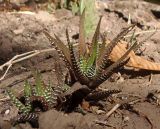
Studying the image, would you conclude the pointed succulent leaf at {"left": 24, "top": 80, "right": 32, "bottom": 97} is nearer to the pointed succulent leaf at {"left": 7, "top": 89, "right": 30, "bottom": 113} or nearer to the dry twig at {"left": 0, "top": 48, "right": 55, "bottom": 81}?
the pointed succulent leaf at {"left": 7, "top": 89, "right": 30, "bottom": 113}

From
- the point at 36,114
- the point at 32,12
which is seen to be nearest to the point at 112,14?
the point at 32,12

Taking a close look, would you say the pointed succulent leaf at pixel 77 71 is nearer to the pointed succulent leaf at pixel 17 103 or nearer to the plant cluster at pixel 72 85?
the plant cluster at pixel 72 85

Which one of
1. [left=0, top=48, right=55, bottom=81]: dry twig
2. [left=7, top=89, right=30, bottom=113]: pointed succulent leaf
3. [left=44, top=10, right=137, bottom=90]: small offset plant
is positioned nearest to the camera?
[left=7, top=89, right=30, bottom=113]: pointed succulent leaf

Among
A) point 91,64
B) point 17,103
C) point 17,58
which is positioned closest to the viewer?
point 17,103

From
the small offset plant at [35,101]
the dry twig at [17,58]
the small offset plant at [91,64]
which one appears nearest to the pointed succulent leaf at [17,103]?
the small offset plant at [35,101]

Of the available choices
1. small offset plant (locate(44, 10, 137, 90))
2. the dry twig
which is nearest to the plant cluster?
small offset plant (locate(44, 10, 137, 90))

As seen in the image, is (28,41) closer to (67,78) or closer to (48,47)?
(48,47)

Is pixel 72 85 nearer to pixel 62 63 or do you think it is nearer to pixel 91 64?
pixel 91 64

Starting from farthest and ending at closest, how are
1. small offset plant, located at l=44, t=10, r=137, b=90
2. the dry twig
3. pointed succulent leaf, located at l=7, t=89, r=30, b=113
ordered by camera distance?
1. the dry twig
2. small offset plant, located at l=44, t=10, r=137, b=90
3. pointed succulent leaf, located at l=7, t=89, r=30, b=113

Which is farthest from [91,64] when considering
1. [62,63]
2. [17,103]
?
[62,63]
